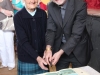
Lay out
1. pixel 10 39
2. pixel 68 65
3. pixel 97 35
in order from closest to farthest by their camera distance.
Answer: pixel 68 65, pixel 97 35, pixel 10 39

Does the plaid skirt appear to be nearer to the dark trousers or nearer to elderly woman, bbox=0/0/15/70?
the dark trousers

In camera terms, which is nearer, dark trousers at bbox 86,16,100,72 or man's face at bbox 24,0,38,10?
man's face at bbox 24,0,38,10

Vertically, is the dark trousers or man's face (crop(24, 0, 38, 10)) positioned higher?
man's face (crop(24, 0, 38, 10))

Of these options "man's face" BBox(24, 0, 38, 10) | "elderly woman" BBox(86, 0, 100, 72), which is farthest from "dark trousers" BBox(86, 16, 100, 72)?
"man's face" BBox(24, 0, 38, 10)

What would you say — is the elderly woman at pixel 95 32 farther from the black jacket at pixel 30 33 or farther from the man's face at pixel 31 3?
the man's face at pixel 31 3

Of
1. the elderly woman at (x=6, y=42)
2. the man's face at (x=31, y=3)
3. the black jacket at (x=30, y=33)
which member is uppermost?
the man's face at (x=31, y=3)

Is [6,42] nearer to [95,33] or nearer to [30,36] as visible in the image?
[95,33]

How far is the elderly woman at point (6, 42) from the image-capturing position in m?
2.52

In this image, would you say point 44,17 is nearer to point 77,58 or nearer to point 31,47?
point 31,47

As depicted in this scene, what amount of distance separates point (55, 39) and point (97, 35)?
1072 millimetres

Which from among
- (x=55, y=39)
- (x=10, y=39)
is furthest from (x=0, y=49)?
(x=55, y=39)

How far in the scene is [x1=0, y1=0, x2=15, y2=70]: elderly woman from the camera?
252cm

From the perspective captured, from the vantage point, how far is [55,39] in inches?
55.6

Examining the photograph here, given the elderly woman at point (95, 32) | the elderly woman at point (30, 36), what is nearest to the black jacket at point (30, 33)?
the elderly woman at point (30, 36)
